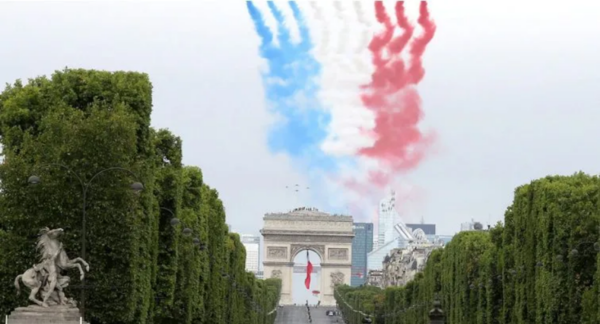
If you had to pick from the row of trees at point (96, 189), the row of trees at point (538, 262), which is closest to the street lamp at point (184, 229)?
the row of trees at point (96, 189)

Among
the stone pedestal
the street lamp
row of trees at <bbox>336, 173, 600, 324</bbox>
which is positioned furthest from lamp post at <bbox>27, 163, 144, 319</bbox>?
row of trees at <bbox>336, 173, 600, 324</bbox>

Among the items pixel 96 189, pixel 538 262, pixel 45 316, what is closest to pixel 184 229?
pixel 96 189

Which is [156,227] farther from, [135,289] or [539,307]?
[539,307]

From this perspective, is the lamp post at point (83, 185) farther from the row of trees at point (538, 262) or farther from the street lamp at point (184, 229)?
the row of trees at point (538, 262)

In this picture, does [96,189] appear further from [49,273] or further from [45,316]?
→ [45,316]

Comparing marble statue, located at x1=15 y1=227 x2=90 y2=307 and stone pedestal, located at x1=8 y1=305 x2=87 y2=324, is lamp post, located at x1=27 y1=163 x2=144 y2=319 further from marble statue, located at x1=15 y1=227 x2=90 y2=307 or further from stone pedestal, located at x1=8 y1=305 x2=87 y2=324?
stone pedestal, located at x1=8 y1=305 x2=87 y2=324

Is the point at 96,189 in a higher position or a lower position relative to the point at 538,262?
lower
